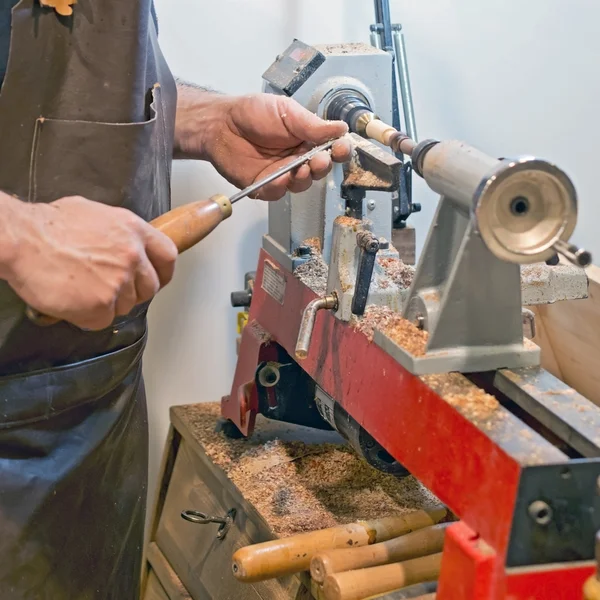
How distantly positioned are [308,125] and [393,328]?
34 cm

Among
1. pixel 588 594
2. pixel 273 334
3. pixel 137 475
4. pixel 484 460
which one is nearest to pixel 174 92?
pixel 273 334

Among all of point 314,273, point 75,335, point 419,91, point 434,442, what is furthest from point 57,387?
point 419,91

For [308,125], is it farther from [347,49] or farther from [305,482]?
[305,482]

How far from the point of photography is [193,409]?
1.64 meters

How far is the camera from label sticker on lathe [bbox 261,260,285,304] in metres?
1.34

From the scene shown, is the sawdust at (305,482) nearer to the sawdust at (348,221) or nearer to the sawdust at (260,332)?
the sawdust at (260,332)

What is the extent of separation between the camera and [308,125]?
46.9 inches

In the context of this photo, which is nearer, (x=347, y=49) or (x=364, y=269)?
(x=364, y=269)

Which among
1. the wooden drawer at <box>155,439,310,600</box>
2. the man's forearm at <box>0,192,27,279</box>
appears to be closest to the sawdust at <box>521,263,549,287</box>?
the wooden drawer at <box>155,439,310,600</box>

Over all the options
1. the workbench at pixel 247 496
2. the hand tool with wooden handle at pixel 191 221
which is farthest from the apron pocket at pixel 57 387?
the workbench at pixel 247 496

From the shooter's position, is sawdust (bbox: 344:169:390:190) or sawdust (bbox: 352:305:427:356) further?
sawdust (bbox: 344:169:390:190)

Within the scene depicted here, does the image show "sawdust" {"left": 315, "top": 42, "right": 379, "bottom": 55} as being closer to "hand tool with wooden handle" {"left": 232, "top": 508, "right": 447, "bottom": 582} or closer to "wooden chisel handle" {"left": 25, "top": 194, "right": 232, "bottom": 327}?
"wooden chisel handle" {"left": 25, "top": 194, "right": 232, "bottom": 327}

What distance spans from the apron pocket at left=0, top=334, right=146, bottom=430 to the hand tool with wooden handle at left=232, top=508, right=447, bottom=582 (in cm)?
29

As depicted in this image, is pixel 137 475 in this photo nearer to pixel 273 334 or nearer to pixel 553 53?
pixel 273 334
